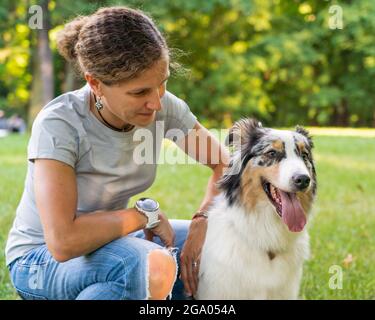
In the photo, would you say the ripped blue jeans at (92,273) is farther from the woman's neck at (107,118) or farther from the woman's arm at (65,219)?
the woman's neck at (107,118)

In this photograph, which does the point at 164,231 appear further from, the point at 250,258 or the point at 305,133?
the point at 305,133

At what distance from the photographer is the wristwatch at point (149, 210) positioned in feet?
7.65

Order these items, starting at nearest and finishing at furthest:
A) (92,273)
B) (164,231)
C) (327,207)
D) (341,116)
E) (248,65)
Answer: (92,273) < (164,231) < (327,207) < (248,65) < (341,116)

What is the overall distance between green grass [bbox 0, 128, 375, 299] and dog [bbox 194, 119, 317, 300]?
2.48 feet

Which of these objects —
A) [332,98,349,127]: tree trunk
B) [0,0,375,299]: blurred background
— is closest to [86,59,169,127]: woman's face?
[0,0,375,299]: blurred background

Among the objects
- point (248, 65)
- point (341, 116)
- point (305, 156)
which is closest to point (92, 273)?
point (305, 156)

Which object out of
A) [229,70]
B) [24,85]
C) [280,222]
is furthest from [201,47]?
[280,222]

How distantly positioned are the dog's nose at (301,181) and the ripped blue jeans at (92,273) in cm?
63

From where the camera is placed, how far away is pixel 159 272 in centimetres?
226

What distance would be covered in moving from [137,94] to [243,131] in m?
0.67

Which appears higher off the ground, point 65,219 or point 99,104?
point 99,104

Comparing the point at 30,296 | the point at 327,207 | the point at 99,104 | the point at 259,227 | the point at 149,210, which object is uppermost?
the point at 99,104

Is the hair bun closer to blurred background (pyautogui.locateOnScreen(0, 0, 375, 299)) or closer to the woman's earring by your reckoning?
the woman's earring
